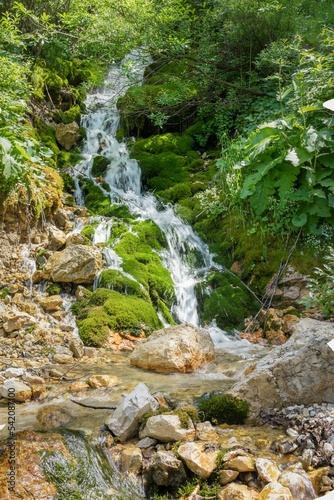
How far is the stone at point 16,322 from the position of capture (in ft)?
19.1

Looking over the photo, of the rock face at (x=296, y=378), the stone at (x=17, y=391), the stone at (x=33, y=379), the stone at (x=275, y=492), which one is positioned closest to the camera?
the stone at (x=275, y=492)

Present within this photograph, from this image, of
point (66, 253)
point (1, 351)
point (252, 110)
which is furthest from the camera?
point (252, 110)

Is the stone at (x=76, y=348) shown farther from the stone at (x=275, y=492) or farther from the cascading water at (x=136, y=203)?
the stone at (x=275, y=492)

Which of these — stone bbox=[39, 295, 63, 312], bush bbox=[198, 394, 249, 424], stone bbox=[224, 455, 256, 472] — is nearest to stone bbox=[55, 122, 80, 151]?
stone bbox=[39, 295, 63, 312]

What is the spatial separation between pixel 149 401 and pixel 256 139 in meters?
3.91

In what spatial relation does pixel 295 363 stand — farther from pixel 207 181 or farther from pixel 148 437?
pixel 207 181

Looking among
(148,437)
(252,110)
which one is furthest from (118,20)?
(148,437)

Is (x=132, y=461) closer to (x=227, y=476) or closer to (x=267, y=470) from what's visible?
(x=227, y=476)

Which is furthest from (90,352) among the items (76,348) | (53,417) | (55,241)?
(55,241)

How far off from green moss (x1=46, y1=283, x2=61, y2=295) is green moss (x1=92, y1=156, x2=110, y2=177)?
400 cm

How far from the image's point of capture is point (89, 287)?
22.8ft

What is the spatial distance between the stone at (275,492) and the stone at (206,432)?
1.95ft

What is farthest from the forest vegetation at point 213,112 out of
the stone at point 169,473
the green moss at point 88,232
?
the stone at point 169,473

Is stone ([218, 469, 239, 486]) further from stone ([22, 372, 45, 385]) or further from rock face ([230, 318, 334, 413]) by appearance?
stone ([22, 372, 45, 385])
